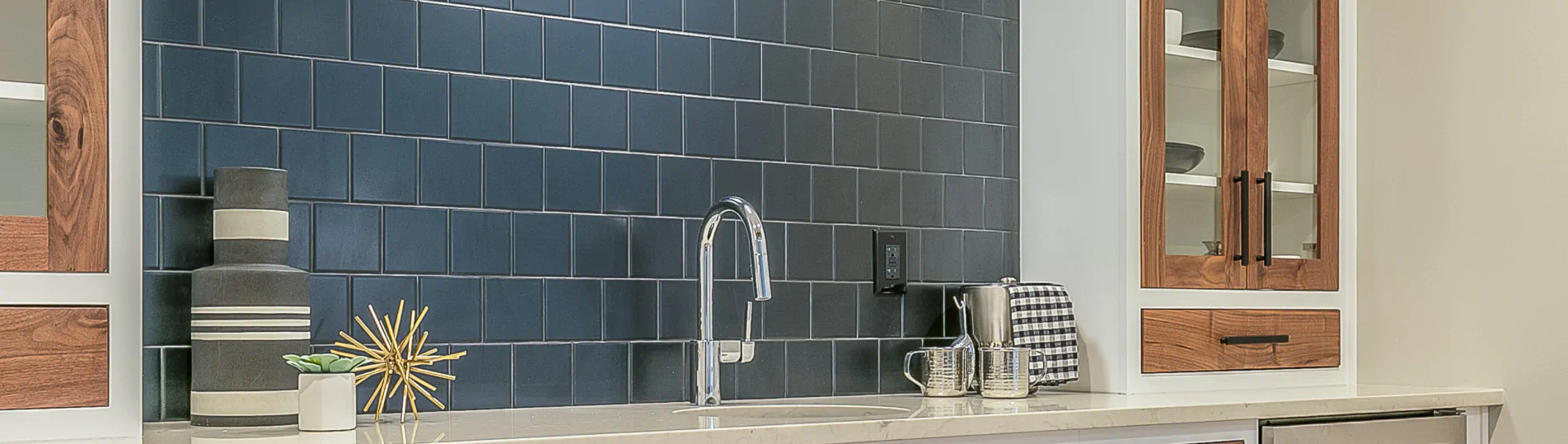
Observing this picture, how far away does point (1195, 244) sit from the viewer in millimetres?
2850

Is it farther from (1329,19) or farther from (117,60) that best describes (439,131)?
(1329,19)

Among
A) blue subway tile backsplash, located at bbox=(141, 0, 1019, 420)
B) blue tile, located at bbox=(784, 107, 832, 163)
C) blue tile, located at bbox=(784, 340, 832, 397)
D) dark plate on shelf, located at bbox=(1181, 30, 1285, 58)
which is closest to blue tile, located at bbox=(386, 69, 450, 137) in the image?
blue subway tile backsplash, located at bbox=(141, 0, 1019, 420)

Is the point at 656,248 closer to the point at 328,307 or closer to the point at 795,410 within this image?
the point at 795,410

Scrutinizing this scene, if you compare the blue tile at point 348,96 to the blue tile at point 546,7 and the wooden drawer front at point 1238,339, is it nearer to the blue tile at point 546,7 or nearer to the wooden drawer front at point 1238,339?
the blue tile at point 546,7

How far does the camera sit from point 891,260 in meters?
2.76

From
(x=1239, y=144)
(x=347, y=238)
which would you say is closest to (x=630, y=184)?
(x=347, y=238)

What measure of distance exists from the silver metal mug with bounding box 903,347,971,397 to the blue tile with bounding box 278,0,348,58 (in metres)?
1.20

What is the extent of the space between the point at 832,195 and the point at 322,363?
3.66 ft

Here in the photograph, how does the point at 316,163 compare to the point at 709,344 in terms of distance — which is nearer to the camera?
the point at 316,163

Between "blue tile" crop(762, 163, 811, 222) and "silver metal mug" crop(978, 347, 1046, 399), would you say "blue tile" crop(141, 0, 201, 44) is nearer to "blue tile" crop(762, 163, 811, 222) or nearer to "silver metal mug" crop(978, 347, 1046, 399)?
"blue tile" crop(762, 163, 811, 222)

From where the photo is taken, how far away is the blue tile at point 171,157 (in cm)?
204

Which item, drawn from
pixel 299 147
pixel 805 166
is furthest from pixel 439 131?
pixel 805 166

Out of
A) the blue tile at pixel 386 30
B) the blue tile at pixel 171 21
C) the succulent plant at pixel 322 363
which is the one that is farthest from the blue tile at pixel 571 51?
the succulent plant at pixel 322 363

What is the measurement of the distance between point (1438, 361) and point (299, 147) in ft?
7.66
